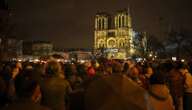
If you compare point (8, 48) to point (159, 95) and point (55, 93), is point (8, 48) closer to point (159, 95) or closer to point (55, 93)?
point (55, 93)

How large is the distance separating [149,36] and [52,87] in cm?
11958

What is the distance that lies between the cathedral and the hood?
452ft

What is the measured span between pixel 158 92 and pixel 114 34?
149m

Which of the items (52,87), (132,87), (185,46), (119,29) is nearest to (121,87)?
(132,87)

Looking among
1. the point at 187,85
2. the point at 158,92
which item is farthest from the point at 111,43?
the point at 158,92

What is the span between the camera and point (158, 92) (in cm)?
507

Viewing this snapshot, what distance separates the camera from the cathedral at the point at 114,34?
146125 millimetres

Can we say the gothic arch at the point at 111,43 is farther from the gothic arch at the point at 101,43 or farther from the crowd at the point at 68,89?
the crowd at the point at 68,89

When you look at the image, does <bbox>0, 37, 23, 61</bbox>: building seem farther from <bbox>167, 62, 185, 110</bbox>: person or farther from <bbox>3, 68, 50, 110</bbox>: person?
<bbox>3, 68, 50, 110</bbox>: person

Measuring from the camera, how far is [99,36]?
157000mm

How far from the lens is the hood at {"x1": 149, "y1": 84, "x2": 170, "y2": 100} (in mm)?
5054

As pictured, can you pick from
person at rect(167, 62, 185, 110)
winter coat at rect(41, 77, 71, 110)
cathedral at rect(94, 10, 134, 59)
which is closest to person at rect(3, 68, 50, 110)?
winter coat at rect(41, 77, 71, 110)

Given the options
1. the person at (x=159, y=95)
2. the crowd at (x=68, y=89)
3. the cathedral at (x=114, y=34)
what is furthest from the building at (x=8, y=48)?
the cathedral at (x=114, y=34)

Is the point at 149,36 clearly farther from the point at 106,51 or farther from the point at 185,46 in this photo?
the point at 185,46
